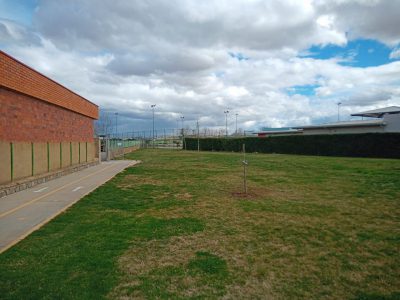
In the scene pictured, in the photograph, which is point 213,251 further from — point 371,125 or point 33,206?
point 371,125

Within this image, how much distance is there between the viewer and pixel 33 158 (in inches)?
561

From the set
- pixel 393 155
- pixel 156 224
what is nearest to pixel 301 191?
pixel 156 224

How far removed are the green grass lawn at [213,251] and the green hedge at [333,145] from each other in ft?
67.4

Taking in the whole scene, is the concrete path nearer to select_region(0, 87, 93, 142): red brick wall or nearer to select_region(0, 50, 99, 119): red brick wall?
select_region(0, 87, 93, 142): red brick wall

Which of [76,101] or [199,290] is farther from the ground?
[76,101]

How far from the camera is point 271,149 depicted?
128 feet

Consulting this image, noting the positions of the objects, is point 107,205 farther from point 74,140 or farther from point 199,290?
point 74,140

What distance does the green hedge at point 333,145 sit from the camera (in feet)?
89.0

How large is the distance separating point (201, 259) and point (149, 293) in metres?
1.27

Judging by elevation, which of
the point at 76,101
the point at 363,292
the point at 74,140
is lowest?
the point at 363,292

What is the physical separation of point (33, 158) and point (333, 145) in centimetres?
2691

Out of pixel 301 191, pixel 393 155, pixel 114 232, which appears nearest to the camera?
pixel 114 232

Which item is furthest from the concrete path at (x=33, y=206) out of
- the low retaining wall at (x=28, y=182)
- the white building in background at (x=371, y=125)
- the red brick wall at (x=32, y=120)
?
the white building in background at (x=371, y=125)

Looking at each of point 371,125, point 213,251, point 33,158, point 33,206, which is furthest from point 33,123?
point 371,125
